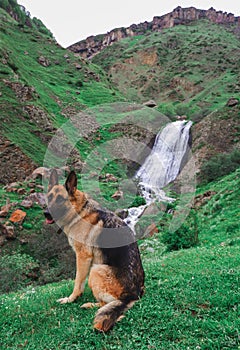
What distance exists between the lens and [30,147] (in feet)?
119

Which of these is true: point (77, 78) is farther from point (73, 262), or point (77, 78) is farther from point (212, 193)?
point (73, 262)

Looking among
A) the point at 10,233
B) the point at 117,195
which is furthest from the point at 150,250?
the point at 117,195

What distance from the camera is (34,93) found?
4994 centimetres

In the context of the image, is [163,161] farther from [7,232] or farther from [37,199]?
[7,232]

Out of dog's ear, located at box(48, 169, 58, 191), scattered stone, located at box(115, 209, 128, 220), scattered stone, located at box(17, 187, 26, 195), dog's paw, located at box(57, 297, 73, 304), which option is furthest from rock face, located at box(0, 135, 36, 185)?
dog's paw, located at box(57, 297, 73, 304)

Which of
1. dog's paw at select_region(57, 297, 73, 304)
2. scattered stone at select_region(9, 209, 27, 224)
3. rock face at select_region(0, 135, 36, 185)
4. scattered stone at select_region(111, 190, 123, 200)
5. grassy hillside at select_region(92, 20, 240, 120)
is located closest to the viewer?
dog's paw at select_region(57, 297, 73, 304)

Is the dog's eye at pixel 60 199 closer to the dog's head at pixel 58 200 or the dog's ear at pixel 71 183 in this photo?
the dog's head at pixel 58 200

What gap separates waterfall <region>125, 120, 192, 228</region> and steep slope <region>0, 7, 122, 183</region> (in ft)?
50.6

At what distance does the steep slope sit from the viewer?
1367 inches

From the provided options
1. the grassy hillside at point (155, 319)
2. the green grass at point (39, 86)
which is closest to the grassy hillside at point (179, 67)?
the green grass at point (39, 86)

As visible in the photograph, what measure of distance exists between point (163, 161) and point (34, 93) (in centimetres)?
2437

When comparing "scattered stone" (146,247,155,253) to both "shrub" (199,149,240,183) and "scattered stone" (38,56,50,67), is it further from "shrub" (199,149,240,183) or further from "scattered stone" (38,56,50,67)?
"scattered stone" (38,56,50,67)

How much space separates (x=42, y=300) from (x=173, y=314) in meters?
3.28

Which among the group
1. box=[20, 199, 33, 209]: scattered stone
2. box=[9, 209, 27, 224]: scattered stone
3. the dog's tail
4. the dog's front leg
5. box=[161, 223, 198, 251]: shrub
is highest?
the dog's front leg
